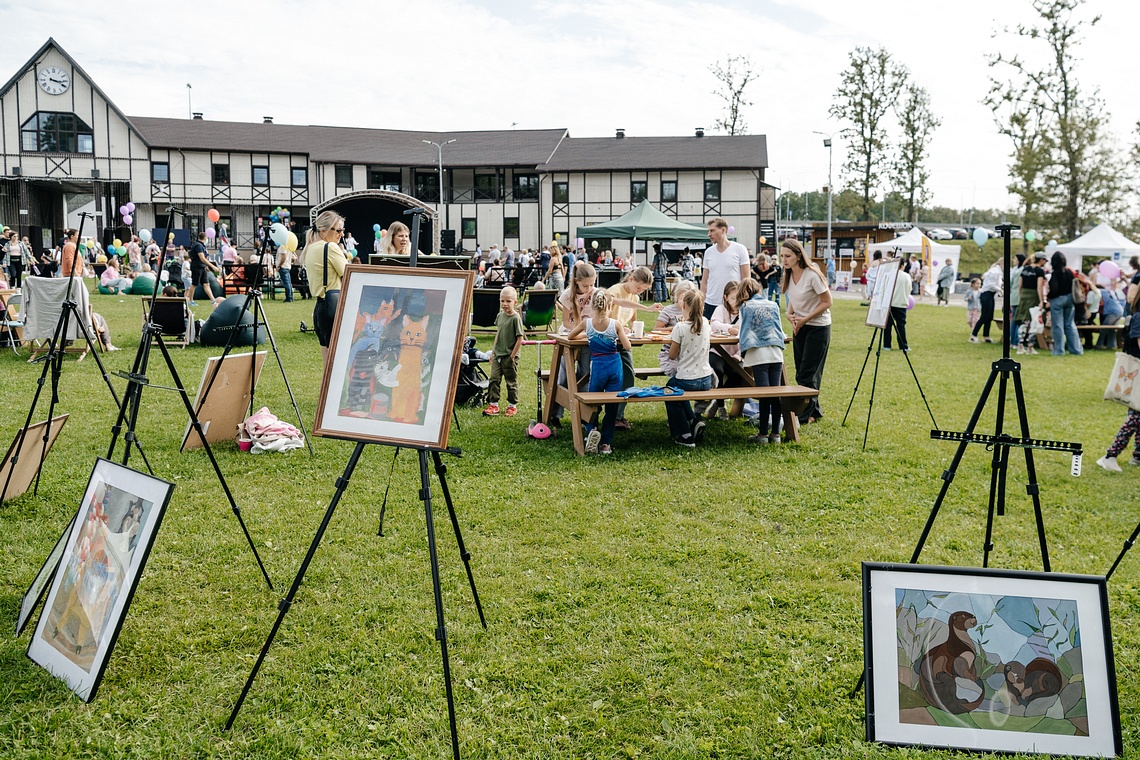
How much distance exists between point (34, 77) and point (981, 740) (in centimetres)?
4722

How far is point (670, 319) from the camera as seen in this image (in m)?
9.10

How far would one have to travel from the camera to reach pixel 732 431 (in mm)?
8312

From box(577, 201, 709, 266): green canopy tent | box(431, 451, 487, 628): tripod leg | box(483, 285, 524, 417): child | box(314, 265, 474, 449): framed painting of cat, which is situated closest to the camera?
box(314, 265, 474, 449): framed painting of cat

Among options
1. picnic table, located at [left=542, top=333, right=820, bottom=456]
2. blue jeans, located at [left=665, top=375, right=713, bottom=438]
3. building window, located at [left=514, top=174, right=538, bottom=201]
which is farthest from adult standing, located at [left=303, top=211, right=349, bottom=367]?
building window, located at [left=514, top=174, right=538, bottom=201]

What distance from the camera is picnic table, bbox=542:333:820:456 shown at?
7379 millimetres

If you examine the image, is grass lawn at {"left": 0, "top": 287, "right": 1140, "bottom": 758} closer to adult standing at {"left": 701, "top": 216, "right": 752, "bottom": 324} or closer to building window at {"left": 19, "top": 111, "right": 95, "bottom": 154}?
adult standing at {"left": 701, "top": 216, "right": 752, "bottom": 324}

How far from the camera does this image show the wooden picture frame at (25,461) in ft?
17.4

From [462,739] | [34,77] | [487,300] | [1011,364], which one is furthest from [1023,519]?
[34,77]

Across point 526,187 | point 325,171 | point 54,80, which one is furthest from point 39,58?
point 526,187

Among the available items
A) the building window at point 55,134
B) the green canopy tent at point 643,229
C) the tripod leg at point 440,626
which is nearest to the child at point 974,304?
the green canopy tent at point 643,229

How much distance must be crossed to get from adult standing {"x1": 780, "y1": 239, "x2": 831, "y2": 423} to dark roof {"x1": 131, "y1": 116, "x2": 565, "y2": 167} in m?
38.8

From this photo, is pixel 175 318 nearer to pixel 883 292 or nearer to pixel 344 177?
pixel 883 292

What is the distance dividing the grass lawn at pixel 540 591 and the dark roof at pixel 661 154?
123ft

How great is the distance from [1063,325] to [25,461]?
15.3 m
